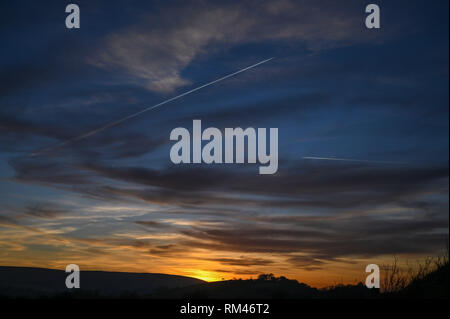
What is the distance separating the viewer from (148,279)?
41156mm

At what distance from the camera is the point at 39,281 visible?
1497 inches

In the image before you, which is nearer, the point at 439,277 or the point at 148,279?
the point at 439,277
